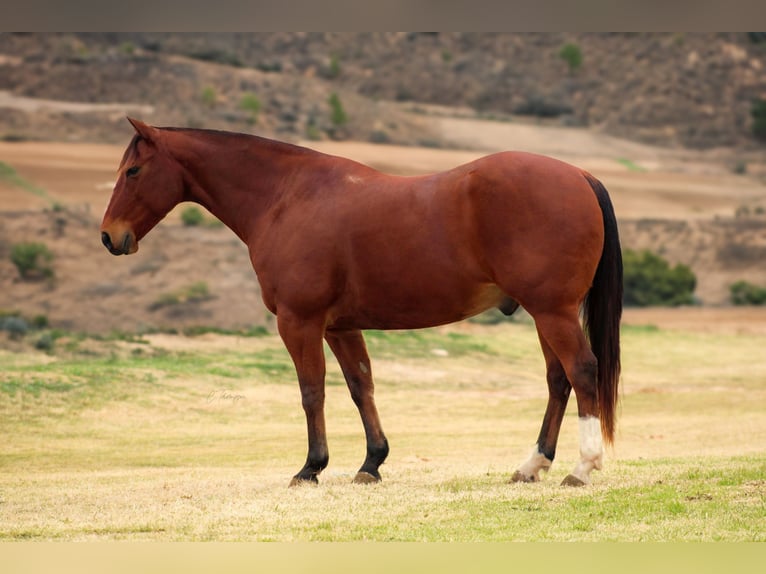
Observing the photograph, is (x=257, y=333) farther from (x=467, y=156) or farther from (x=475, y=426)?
(x=467, y=156)

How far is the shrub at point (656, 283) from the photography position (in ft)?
124

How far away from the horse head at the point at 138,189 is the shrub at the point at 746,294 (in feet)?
105

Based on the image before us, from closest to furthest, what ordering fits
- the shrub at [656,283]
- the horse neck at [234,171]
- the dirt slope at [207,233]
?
the horse neck at [234,171] < the dirt slope at [207,233] < the shrub at [656,283]

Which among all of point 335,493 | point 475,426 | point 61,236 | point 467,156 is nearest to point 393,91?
point 467,156

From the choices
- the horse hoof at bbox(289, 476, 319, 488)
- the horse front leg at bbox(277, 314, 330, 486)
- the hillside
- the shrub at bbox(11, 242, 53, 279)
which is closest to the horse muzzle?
the horse front leg at bbox(277, 314, 330, 486)

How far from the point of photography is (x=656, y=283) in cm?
3838

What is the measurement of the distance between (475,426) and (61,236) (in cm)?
2310

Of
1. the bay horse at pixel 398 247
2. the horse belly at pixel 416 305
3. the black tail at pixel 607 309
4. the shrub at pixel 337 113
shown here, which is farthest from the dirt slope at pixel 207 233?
the black tail at pixel 607 309

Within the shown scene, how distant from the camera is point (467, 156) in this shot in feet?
171

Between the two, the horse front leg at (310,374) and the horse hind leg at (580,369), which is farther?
the horse front leg at (310,374)

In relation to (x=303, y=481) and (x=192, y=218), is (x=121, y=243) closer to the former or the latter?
(x=303, y=481)

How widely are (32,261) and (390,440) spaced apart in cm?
2212

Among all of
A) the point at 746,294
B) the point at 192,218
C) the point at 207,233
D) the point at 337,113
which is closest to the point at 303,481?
the point at 207,233

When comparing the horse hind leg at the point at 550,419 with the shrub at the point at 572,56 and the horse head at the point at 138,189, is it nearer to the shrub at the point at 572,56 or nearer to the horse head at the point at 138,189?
the horse head at the point at 138,189
